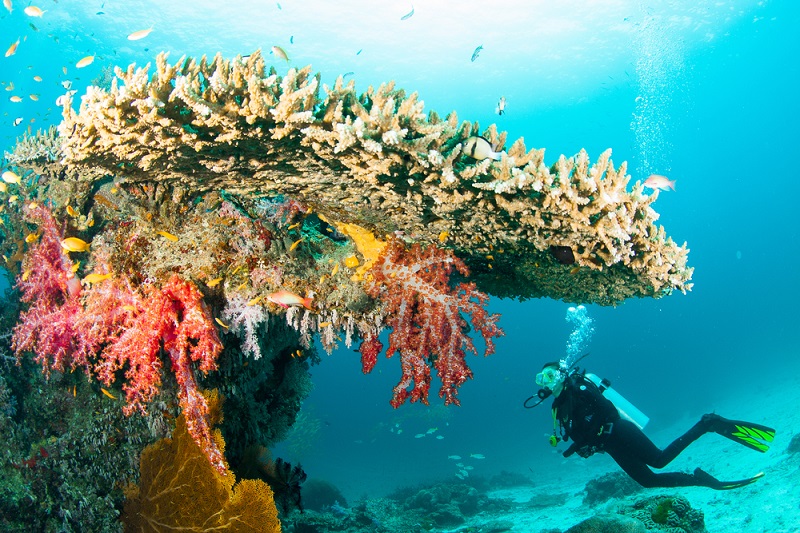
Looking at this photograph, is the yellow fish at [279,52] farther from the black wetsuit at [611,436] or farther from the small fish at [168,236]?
the black wetsuit at [611,436]

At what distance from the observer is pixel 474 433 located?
50.3m

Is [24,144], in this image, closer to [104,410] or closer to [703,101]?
[104,410]

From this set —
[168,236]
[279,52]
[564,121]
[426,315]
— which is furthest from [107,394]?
[564,121]

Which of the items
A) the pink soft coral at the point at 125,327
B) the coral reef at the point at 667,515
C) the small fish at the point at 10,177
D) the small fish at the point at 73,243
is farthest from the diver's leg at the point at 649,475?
the small fish at the point at 10,177

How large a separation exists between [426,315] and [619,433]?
687 centimetres

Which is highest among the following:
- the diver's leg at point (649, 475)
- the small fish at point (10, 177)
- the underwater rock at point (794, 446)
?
the underwater rock at point (794, 446)

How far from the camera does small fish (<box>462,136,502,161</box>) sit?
3.03 meters

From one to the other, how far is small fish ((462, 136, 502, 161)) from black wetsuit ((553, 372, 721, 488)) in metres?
7.04

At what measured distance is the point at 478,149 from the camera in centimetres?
308

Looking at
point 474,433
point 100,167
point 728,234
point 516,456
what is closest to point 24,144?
point 100,167

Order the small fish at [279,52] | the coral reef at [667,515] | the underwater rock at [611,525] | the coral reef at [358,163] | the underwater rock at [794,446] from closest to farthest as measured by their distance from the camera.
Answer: the coral reef at [358,163] < the underwater rock at [611,525] < the small fish at [279,52] < the coral reef at [667,515] < the underwater rock at [794,446]

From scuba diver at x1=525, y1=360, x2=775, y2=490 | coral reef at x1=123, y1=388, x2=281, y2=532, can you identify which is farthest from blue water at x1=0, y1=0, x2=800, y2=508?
coral reef at x1=123, y1=388, x2=281, y2=532

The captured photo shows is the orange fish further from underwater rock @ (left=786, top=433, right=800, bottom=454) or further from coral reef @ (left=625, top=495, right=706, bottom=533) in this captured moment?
underwater rock @ (left=786, top=433, right=800, bottom=454)

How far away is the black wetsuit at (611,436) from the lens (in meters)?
8.30
